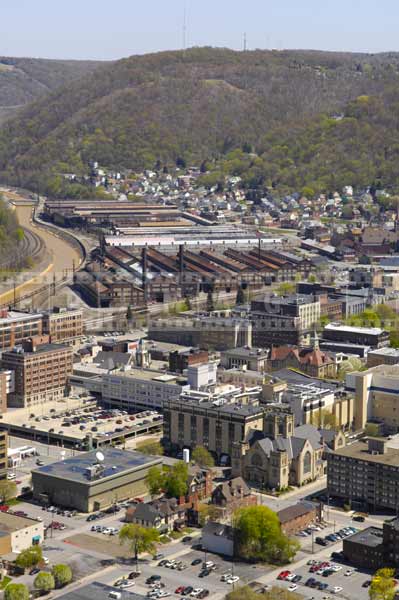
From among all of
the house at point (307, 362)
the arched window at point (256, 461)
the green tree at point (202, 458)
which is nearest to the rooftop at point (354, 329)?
the house at point (307, 362)

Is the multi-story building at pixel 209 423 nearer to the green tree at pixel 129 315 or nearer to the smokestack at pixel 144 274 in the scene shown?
the green tree at pixel 129 315

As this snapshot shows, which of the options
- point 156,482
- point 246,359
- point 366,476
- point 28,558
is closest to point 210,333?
point 246,359

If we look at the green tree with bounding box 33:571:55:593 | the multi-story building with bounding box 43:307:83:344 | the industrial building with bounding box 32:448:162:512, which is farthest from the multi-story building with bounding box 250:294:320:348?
the green tree with bounding box 33:571:55:593

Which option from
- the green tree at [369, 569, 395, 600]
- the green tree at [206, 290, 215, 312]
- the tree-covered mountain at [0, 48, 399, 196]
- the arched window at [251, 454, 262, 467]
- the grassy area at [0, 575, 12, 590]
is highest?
the tree-covered mountain at [0, 48, 399, 196]

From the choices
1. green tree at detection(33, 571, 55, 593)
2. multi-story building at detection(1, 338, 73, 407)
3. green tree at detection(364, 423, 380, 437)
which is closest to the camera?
green tree at detection(33, 571, 55, 593)

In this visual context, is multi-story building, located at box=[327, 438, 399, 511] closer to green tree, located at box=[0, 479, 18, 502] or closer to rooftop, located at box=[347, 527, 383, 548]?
rooftop, located at box=[347, 527, 383, 548]

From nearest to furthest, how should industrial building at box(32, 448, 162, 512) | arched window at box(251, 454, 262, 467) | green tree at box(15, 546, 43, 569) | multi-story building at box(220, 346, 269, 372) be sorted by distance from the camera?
green tree at box(15, 546, 43, 569), industrial building at box(32, 448, 162, 512), arched window at box(251, 454, 262, 467), multi-story building at box(220, 346, 269, 372)

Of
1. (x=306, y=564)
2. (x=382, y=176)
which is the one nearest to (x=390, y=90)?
(x=382, y=176)
